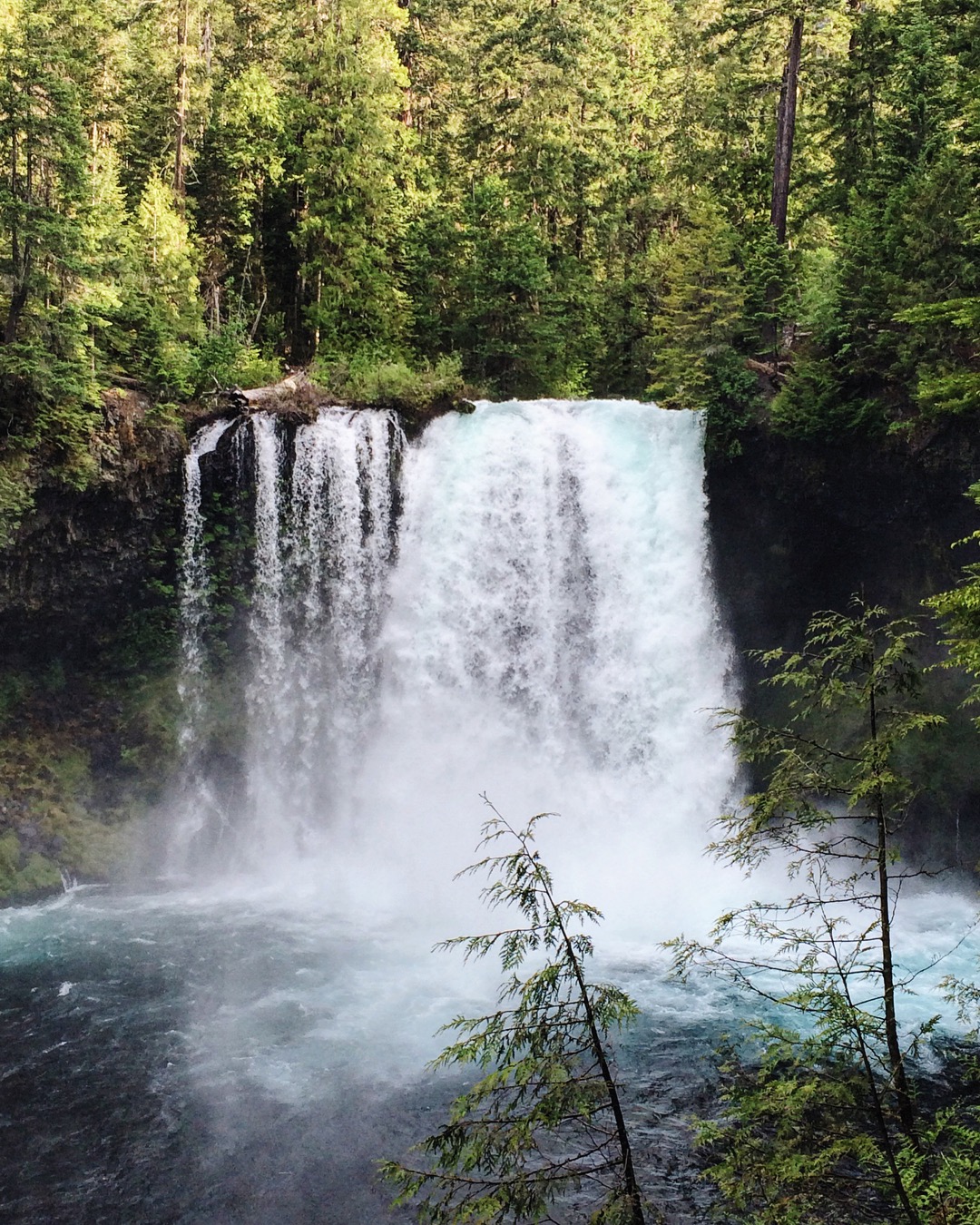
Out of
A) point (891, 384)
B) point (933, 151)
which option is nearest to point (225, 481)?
point (891, 384)

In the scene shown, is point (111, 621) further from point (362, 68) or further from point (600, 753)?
point (362, 68)

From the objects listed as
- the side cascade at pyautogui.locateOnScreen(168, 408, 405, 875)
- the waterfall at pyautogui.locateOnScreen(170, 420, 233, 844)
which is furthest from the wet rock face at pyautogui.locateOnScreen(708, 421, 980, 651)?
the waterfall at pyautogui.locateOnScreen(170, 420, 233, 844)

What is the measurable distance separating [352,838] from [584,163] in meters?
21.3

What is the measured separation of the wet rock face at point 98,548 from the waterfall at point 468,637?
5.57 ft

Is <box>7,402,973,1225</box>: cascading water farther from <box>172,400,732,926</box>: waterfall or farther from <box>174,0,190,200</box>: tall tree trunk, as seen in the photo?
<box>174,0,190,200</box>: tall tree trunk

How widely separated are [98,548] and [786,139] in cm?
1760

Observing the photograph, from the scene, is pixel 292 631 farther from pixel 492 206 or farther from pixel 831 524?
pixel 492 206

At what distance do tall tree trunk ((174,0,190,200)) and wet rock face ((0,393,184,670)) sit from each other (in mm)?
10444

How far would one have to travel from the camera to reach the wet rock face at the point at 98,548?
1583cm

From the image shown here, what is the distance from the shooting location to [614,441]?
17875mm

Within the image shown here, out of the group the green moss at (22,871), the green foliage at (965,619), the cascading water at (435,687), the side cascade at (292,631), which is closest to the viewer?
the green foliage at (965,619)

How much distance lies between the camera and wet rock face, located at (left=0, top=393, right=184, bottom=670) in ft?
51.9

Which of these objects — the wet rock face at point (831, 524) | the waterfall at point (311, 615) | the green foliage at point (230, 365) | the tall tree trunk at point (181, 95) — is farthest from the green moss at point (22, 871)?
the tall tree trunk at point (181, 95)

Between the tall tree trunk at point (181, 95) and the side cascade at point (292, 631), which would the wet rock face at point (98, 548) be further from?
the tall tree trunk at point (181, 95)
